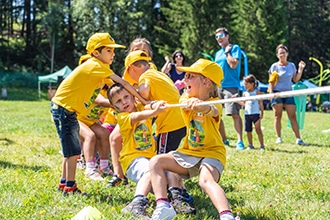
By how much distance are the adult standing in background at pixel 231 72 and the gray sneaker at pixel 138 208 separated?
4647 millimetres

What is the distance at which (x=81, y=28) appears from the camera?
39594mm

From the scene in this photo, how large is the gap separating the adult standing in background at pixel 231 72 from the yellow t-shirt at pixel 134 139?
13.4 feet

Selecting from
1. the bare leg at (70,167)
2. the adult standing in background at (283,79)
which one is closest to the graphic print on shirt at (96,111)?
the bare leg at (70,167)

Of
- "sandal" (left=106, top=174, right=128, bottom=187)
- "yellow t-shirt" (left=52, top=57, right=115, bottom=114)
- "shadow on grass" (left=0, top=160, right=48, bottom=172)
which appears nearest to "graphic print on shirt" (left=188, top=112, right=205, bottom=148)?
"yellow t-shirt" (left=52, top=57, right=115, bottom=114)

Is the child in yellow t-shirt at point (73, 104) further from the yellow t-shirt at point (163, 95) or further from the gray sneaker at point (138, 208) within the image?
the gray sneaker at point (138, 208)

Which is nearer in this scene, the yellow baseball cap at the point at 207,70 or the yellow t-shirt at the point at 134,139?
the yellow baseball cap at the point at 207,70

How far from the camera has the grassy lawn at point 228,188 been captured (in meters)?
3.69

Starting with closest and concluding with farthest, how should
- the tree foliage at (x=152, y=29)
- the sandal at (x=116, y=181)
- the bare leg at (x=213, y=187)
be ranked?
the bare leg at (x=213, y=187)
the sandal at (x=116, y=181)
the tree foliage at (x=152, y=29)

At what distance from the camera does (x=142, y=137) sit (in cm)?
418

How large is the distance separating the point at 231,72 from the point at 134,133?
461 centimetres

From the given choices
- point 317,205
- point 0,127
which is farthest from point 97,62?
point 0,127

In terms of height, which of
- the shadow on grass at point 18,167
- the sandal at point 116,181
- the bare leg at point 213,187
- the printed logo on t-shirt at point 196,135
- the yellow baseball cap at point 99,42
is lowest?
the shadow on grass at point 18,167

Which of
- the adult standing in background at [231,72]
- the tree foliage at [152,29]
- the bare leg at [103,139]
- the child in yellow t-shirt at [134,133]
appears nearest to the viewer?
the child in yellow t-shirt at [134,133]

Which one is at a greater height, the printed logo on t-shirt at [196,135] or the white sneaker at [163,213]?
the printed logo on t-shirt at [196,135]
